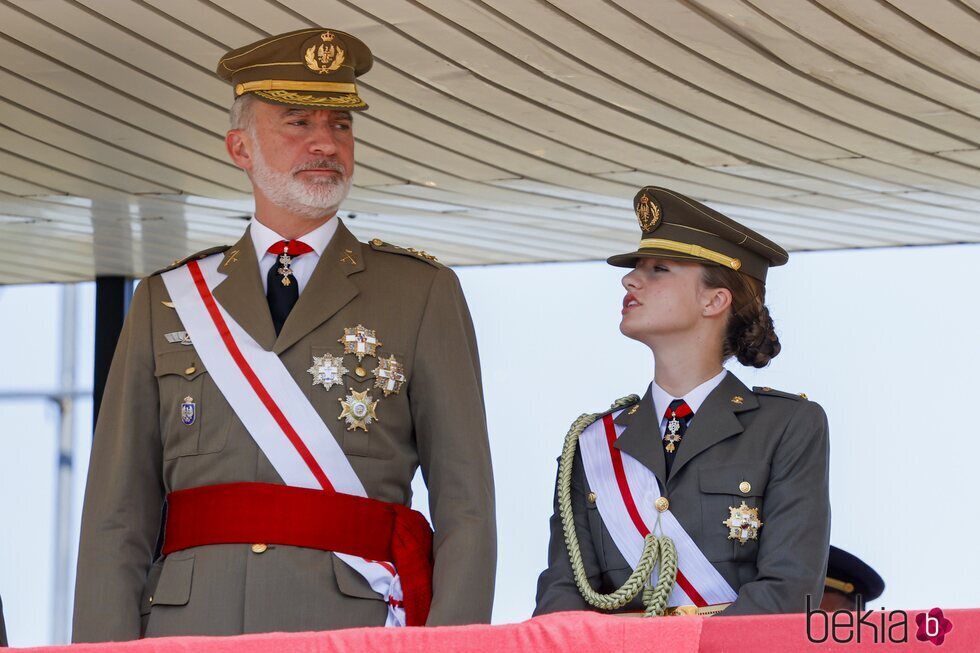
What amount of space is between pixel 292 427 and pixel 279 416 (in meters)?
0.03

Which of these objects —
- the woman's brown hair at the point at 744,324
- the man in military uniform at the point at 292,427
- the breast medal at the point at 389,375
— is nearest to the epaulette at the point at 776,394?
the woman's brown hair at the point at 744,324

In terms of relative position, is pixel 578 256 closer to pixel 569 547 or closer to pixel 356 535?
pixel 569 547

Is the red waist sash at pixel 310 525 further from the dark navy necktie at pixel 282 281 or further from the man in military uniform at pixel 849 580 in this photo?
the man in military uniform at pixel 849 580

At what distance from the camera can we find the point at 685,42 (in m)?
4.19

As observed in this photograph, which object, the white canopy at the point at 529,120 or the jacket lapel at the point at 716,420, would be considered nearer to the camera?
the jacket lapel at the point at 716,420

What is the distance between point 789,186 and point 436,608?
3434 mm

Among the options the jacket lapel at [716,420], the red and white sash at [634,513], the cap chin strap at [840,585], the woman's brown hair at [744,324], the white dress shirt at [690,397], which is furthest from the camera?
the cap chin strap at [840,585]

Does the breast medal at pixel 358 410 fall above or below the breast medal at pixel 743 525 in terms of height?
above

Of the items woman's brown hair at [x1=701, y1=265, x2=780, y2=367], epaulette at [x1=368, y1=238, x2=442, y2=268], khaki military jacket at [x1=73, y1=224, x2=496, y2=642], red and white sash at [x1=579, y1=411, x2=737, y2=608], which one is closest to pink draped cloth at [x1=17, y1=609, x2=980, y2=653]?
khaki military jacket at [x1=73, y1=224, x2=496, y2=642]

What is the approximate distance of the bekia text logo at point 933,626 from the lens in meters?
1.91

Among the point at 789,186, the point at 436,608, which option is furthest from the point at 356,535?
the point at 789,186

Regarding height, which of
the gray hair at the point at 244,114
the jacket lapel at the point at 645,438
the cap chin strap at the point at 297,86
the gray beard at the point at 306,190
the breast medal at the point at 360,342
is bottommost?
the jacket lapel at the point at 645,438

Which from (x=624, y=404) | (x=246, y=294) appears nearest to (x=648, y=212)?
(x=624, y=404)

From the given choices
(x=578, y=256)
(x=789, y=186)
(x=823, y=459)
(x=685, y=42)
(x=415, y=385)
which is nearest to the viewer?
(x=415, y=385)
